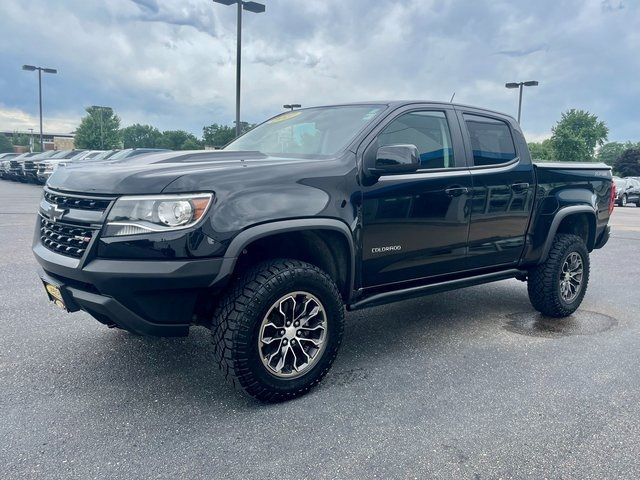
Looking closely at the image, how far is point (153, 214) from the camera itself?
8.86 feet

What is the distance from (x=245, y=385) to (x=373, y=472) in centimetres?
86

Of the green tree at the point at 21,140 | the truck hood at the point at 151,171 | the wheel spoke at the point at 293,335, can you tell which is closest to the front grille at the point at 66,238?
the truck hood at the point at 151,171

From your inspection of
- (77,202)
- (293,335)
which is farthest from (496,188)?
(77,202)

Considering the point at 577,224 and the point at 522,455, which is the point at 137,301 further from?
the point at 577,224

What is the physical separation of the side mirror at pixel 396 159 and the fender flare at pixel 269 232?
0.45m

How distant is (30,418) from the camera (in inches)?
111

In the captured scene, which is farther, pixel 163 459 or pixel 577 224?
pixel 577 224

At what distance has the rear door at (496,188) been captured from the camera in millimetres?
4141

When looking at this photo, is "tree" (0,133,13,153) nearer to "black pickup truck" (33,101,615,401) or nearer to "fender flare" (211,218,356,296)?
"black pickup truck" (33,101,615,401)

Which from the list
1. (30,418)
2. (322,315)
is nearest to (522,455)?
(322,315)

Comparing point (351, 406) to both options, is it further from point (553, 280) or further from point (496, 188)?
point (553, 280)

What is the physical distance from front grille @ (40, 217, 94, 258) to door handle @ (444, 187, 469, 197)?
7.86 feet

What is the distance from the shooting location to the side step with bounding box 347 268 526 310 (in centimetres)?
353

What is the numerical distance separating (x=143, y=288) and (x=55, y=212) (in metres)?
0.86
